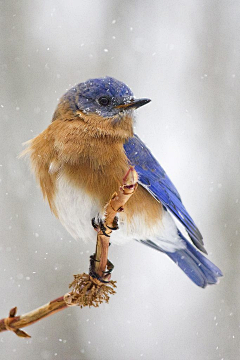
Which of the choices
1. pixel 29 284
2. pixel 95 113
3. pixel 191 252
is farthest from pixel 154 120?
pixel 95 113

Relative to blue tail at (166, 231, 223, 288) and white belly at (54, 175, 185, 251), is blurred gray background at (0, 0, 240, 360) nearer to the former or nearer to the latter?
blue tail at (166, 231, 223, 288)

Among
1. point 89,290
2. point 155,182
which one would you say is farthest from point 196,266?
point 89,290

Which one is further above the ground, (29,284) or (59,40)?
(59,40)

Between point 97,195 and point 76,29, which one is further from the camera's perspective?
point 76,29

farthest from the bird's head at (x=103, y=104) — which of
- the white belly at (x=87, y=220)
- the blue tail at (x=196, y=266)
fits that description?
the blue tail at (x=196, y=266)

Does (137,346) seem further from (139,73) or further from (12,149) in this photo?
(139,73)
